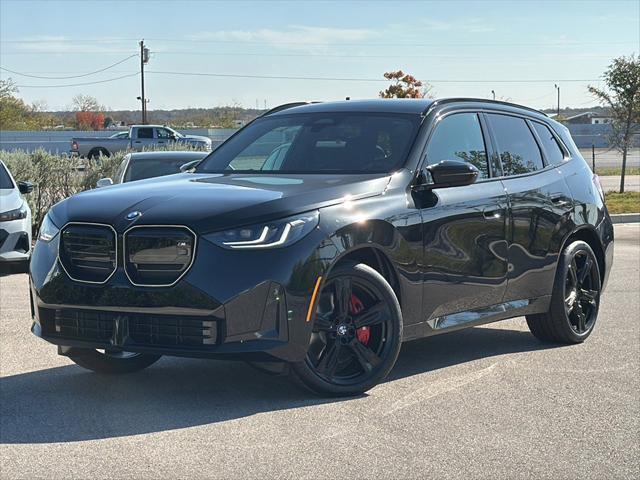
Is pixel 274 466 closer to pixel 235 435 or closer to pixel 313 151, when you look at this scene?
pixel 235 435

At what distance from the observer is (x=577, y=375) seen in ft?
23.5

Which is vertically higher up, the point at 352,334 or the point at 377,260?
the point at 377,260

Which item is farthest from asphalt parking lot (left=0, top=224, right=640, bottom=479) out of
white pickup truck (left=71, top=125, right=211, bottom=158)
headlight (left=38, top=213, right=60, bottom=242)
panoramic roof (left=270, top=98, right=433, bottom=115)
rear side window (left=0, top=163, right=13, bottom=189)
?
white pickup truck (left=71, top=125, right=211, bottom=158)

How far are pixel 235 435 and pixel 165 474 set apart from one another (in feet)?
2.31

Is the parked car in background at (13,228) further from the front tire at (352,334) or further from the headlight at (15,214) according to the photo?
the front tire at (352,334)

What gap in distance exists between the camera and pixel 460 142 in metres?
7.50

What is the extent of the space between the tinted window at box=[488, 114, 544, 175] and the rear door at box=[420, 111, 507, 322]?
21 centimetres

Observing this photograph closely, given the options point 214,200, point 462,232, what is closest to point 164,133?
point 462,232

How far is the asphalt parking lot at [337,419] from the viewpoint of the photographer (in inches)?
201

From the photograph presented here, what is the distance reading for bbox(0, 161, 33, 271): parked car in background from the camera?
42.6 ft

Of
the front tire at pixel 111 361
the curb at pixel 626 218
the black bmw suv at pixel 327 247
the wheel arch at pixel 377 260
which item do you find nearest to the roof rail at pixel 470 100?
the black bmw suv at pixel 327 247

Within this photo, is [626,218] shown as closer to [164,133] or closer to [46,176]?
[46,176]

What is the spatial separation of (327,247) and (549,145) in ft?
10.2

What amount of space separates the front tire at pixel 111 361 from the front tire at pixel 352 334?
4.64 ft
